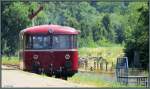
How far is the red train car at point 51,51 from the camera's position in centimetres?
2273

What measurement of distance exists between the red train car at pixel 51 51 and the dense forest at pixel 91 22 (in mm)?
2473

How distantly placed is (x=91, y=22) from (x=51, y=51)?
48.0 metres

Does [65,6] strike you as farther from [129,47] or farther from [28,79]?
[28,79]

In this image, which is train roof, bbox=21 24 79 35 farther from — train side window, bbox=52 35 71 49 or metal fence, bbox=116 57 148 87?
metal fence, bbox=116 57 148 87

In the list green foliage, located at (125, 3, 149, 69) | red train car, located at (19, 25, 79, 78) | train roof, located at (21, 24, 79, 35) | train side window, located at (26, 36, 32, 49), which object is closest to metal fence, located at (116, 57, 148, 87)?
red train car, located at (19, 25, 79, 78)

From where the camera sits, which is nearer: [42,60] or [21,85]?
[21,85]

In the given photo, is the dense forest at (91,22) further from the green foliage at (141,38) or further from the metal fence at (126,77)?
the metal fence at (126,77)

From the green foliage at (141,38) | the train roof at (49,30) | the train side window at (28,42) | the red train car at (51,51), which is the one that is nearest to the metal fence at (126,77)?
the red train car at (51,51)

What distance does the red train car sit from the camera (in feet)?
74.6

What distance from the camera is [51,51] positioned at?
2288cm

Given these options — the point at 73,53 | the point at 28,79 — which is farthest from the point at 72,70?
the point at 28,79

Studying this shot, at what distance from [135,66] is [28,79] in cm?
1870

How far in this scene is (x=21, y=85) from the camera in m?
14.6

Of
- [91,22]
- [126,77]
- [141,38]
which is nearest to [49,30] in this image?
[126,77]
